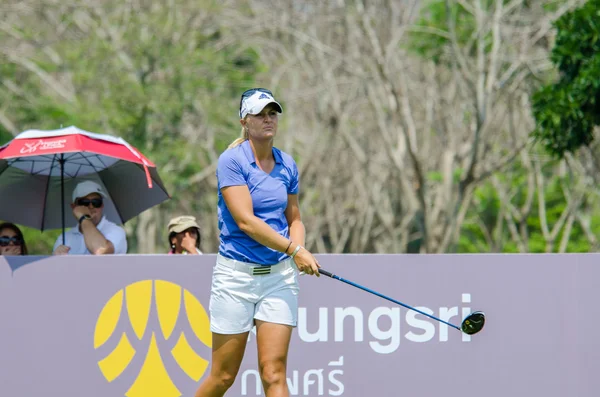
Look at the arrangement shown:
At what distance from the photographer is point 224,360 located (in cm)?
557

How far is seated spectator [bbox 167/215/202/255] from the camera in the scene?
8.03m

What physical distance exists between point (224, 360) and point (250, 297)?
0.40 metres

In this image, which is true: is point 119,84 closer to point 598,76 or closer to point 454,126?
point 454,126

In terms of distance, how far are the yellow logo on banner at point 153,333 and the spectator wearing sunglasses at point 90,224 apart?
807 mm

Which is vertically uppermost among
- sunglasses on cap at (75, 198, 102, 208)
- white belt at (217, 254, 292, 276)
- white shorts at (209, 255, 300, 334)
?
sunglasses on cap at (75, 198, 102, 208)

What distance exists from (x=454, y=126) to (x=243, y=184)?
16.5 meters

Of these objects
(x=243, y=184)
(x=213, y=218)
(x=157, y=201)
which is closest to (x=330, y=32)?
(x=213, y=218)

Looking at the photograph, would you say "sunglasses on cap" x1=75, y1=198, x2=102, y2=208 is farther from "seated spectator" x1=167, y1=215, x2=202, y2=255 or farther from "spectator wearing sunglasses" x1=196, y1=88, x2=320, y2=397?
"spectator wearing sunglasses" x1=196, y1=88, x2=320, y2=397

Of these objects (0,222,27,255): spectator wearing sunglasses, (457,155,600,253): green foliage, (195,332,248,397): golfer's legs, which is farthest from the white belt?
(457,155,600,253): green foliage

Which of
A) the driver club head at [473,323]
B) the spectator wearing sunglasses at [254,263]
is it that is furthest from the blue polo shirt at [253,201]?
the driver club head at [473,323]

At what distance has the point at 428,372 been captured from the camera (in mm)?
6980

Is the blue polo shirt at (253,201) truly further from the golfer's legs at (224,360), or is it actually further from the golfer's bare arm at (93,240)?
the golfer's bare arm at (93,240)

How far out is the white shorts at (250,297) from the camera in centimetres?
547

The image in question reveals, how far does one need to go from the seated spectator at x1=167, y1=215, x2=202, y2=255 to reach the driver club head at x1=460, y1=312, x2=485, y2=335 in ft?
8.01
